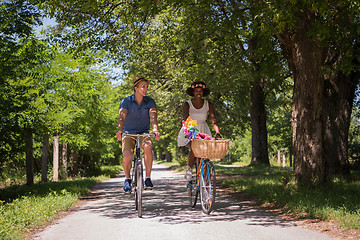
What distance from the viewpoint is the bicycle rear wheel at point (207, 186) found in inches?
289

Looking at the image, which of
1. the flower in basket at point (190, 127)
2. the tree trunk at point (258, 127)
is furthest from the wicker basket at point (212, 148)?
the tree trunk at point (258, 127)

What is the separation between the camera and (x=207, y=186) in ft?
24.8

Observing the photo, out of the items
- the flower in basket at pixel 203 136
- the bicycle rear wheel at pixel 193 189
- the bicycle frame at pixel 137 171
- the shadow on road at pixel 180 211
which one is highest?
the flower in basket at pixel 203 136

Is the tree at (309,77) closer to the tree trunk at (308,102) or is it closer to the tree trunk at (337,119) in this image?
the tree trunk at (308,102)

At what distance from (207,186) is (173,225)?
1.12 m

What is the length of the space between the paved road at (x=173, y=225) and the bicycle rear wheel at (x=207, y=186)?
0.80ft

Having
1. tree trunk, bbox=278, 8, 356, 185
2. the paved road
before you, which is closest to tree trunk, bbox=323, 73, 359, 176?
tree trunk, bbox=278, 8, 356, 185

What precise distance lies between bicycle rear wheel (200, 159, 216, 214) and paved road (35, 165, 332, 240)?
0.25m

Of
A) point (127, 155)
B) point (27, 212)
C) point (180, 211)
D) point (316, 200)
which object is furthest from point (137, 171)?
point (316, 200)

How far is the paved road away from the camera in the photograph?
6.04 metres

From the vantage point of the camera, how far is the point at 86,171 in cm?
2547

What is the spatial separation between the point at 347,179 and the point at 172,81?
49.0ft

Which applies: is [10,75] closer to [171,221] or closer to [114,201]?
[114,201]

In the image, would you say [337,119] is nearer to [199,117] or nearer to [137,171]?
[199,117]
